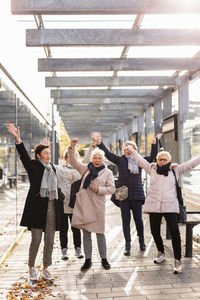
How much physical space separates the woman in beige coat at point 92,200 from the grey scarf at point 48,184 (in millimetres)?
540

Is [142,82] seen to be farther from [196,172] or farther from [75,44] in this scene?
[75,44]

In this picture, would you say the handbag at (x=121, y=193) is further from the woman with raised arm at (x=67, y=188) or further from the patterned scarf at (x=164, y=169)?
the patterned scarf at (x=164, y=169)

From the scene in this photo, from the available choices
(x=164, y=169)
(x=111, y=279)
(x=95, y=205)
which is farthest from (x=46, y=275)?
(x=164, y=169)

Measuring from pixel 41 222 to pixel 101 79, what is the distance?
6.41m

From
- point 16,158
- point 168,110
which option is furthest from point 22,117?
point 168,110

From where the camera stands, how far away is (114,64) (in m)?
8.34

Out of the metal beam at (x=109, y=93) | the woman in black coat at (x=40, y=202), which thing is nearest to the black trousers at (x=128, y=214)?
the woman in black coat at (x=40, y=202)

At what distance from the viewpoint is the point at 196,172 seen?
351 inches

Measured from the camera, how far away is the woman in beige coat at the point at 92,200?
16.0 ft

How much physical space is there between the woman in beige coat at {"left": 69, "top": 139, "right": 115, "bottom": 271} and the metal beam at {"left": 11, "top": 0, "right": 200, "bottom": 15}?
5.45 ft

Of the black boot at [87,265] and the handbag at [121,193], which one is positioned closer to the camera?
the black boot at [87,265]

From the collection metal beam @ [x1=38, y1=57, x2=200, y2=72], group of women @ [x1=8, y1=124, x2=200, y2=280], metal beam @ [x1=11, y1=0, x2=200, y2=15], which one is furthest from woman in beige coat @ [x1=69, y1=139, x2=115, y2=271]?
metal beam @ [x1=38, y1=57, x2=200, y2=72]

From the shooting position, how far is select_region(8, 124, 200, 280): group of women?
441 cm

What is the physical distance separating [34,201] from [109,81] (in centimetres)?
641
